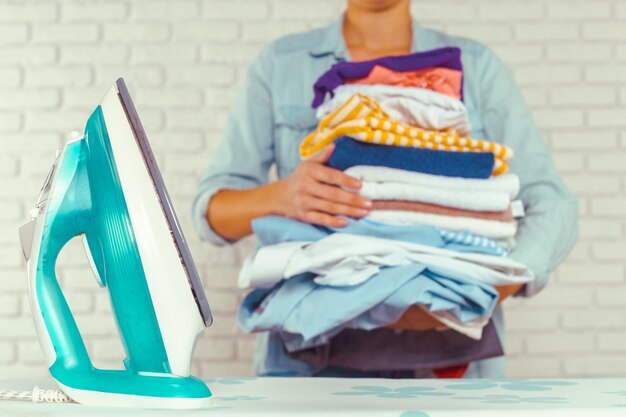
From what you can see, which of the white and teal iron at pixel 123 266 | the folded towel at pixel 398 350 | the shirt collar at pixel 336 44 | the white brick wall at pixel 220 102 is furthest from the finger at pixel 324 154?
A: the white brick wall at pixel 220 102

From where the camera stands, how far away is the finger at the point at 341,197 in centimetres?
101

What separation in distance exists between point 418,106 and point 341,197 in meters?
0.17

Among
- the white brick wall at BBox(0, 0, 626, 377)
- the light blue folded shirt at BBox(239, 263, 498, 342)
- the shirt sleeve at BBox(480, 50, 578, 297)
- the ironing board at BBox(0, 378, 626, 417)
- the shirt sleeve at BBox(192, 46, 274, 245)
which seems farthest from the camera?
the white brick wall at BBox(0, 0, 626, 377)

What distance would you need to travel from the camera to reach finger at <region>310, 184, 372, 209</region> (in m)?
1.01

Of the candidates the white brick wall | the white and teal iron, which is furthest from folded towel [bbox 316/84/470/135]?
the white brick wall

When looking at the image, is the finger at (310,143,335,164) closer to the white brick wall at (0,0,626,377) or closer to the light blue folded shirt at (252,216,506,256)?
the light blue folded shirt at (252,216,506,256)

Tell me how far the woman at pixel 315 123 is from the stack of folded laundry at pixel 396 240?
11 centimetres

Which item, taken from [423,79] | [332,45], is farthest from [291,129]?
[423,79]

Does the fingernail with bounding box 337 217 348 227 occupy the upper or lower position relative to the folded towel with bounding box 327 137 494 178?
lower

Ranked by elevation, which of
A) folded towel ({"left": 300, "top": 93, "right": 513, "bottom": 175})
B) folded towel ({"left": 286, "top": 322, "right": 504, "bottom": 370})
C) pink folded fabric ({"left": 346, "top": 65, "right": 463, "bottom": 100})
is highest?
pink folded fabric ({"left": 346, "top": 65, "right": 463, "bottom": 100})

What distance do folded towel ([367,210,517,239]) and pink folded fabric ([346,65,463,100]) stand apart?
0.63ft

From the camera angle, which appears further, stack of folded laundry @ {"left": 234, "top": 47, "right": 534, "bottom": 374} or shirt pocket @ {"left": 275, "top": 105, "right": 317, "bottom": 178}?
shirt pocket @ {"left": 275, "top": 105, "right": 317, "bottom": 178}

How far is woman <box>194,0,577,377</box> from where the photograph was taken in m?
1.20

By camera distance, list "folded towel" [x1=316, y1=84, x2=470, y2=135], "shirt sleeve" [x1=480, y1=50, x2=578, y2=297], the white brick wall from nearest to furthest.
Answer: "folded towel" [x1=316, y1=84, x2=470, y2=135] → "shirt sleeve" [x1=480, y1=50, x2=578, y2=297] → the white brick wall
